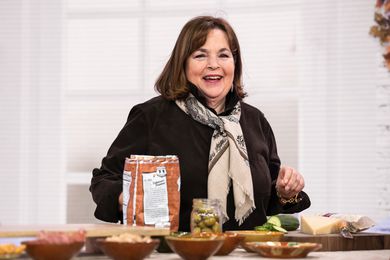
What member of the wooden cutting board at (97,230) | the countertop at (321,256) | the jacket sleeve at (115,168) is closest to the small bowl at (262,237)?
the countertop at (321,256)

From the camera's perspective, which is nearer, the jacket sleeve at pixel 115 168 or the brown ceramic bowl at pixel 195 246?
the brown ceramic bowl at pixel 195 246

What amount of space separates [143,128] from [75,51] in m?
2.20

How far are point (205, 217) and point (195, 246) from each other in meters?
0.24

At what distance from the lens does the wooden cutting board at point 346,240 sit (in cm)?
182

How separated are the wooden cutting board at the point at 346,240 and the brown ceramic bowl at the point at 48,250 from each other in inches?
27.0

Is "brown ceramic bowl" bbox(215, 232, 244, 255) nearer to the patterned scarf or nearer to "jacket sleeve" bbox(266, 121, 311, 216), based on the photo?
the patterned scarf

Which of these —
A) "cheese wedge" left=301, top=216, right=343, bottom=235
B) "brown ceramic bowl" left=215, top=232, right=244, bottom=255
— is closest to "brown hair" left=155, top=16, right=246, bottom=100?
"cheese wedge" left=301, top=216, right=343, bottom=235

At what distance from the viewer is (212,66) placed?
89.7 inches

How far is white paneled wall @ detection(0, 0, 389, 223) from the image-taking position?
158 inches

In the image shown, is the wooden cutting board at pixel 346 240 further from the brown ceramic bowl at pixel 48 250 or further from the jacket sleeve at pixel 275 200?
the brown ceramic bowl at pixel 48 250

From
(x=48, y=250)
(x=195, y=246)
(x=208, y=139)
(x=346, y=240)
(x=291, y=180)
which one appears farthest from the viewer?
(x=208, y=139)

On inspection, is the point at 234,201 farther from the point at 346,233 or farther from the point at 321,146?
the point at 321,146

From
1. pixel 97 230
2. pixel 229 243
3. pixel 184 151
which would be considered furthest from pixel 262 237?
pixel 184 151

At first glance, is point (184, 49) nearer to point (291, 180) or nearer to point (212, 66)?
point (212, 66)
